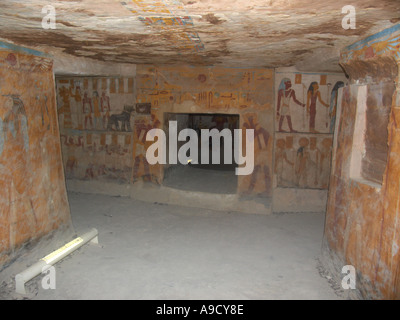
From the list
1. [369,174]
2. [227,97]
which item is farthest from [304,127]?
[369,174]

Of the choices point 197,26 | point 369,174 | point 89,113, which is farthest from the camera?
point 89,113

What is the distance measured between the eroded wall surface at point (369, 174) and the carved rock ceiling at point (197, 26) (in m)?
0.29

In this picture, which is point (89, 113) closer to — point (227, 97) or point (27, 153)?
point (227, 97)

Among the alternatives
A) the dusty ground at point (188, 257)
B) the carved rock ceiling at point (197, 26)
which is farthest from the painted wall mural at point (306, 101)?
the dusty ground at point (188, 257)

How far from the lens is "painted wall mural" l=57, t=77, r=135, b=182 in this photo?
643cm

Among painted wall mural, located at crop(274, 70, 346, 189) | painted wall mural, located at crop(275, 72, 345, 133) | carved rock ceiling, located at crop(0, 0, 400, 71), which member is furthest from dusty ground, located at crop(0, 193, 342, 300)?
carved rock ceiling, located at crop(0, 0, 400, 71)

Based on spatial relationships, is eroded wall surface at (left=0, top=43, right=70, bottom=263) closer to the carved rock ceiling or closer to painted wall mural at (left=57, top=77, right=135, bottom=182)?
the carved rock ceiling

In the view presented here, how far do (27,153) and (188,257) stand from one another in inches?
92.0

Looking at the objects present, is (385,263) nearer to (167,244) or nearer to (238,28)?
(238,28)

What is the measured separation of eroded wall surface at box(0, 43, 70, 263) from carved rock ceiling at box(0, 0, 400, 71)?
13.5 inches

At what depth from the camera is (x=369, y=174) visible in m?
3.20
